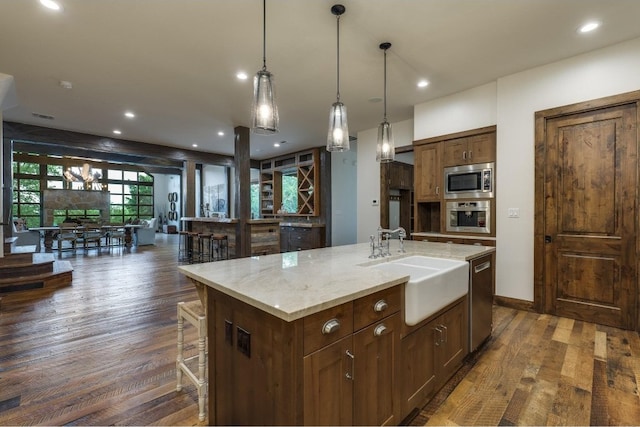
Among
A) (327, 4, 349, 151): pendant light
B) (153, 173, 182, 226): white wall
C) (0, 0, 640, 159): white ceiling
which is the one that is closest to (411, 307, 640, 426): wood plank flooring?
(327, 4, 349, 151): pendant light

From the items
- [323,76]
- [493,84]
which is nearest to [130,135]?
[323,76]

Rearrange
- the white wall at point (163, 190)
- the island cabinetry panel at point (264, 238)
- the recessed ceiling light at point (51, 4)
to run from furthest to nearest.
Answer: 1. the white wall at point (163, 190)
2. the island cabinetry panel at point (264, 238)
3. the recessed ceiling light at point (51, 4)

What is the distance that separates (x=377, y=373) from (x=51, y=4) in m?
3.64

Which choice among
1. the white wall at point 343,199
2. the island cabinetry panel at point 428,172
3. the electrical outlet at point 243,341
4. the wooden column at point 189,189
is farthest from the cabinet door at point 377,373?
the wooden column at point 189,189

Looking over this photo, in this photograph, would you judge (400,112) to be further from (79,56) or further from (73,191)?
(73,191)

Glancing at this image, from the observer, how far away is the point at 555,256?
3.40 m

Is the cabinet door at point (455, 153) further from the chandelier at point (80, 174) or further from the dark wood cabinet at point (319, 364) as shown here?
the chandelier at point (80, 174)

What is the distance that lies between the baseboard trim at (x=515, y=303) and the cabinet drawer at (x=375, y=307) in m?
3.02

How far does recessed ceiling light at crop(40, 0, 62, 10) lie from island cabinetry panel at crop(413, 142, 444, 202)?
4.39 meters

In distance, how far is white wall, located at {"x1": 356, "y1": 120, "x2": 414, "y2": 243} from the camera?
5742 millimetres

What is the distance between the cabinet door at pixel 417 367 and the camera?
1568mm

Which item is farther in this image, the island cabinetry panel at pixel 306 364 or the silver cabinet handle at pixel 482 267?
the silver cabinet handle at pixel 482 267

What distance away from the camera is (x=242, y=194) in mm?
5879

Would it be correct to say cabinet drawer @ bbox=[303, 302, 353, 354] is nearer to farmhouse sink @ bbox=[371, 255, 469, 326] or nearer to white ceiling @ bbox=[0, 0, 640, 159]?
farmhouse sink @ bbox=[371, 255, 469, 326]
